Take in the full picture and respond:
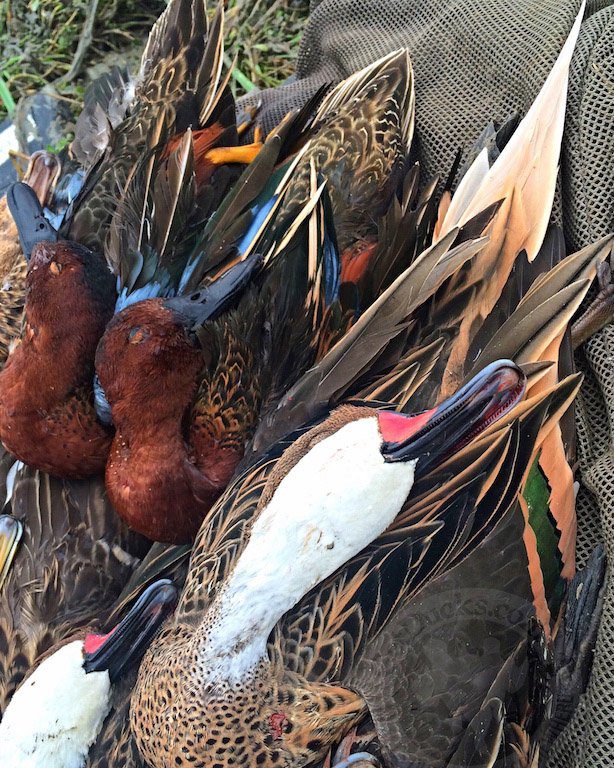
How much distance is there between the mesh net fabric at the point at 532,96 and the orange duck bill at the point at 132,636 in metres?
0.75

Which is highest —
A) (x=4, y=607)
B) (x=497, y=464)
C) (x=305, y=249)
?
(x=305, y=249)

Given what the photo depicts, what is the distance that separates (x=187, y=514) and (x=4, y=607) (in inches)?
16.2

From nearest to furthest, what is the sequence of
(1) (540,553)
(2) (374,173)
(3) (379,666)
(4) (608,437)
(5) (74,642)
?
(3) (379,666), (1) (540,553), (5) (74,642), (4) (608,437), (2) (374,173)

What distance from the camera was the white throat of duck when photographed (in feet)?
3.82

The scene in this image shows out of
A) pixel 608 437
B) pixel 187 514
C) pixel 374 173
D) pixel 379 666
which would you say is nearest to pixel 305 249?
pixel 374 173

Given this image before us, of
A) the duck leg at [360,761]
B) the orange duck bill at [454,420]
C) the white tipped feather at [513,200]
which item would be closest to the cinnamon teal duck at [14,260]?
the white tipped feather at [513,200]

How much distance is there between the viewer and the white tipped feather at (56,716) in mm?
1359

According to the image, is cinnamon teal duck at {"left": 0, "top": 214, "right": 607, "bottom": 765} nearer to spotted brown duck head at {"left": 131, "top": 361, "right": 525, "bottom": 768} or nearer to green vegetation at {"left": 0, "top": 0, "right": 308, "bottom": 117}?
spotted brown duck head at {"left": 131, "top": 361, "right": 525, "bottom": 768}

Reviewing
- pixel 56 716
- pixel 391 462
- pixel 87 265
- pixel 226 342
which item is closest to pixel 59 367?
pixel 87 265

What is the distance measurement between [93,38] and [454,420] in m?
2.47

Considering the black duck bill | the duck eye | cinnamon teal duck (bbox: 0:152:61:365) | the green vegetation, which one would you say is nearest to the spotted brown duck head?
the duck eye

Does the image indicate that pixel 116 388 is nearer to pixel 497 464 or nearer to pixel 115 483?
pixel 115 483

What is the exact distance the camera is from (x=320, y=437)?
4.08ft

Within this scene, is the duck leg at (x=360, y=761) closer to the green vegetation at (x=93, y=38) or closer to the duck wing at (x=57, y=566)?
the duck wing at (x=57, y=566)
